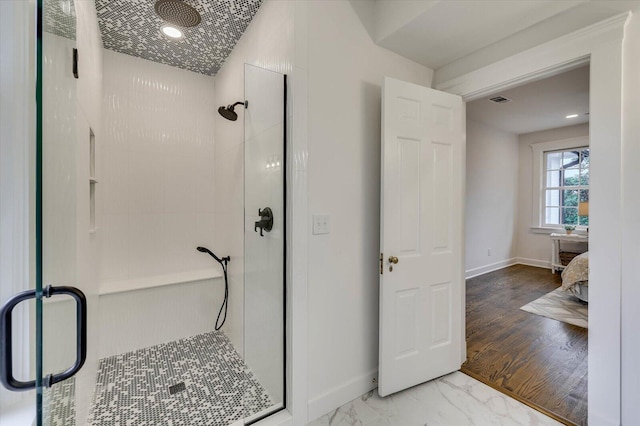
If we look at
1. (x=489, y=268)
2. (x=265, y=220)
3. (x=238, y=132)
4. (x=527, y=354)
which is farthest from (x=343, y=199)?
(x=489, y=268)

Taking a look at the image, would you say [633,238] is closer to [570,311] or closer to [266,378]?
[266,378]

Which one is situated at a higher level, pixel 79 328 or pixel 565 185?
pixel 565 185

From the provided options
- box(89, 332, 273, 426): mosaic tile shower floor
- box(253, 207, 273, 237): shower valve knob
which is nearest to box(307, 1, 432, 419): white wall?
box(253, 207, 273, 237): shower valve knob

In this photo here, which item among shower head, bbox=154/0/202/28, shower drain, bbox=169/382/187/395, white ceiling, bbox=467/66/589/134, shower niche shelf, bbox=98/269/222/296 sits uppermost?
white ceiling, bbox=467/66/589/134

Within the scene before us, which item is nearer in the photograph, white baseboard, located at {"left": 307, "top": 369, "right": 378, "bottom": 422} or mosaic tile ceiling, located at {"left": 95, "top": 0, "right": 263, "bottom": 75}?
white baseboard, located at {"left": 307, "top": 369, "right": 378, "bottom": 422}

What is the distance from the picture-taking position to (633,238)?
138 centimetres

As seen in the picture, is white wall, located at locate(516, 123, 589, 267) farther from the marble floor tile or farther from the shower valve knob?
the shower valve knob

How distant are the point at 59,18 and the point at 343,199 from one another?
1.45m

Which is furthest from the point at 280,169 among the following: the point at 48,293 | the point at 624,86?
the point at 624,86

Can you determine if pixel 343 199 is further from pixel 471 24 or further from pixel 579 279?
pixel 579 279

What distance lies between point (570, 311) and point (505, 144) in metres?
3.40

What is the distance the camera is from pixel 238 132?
229 cm

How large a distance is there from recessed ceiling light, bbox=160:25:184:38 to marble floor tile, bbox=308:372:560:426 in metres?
2.96

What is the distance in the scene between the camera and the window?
5078 millimetres
